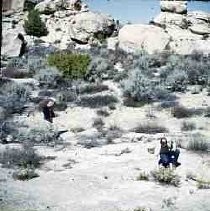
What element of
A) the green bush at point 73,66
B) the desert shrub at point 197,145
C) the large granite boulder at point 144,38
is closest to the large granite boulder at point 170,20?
the large granite boulder at point 144,38

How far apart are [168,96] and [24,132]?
28.5 feet

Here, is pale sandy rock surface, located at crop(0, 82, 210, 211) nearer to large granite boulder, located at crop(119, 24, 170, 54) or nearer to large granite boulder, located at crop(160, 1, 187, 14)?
large granite boulder, located at crop(119, 24, 170, 54)

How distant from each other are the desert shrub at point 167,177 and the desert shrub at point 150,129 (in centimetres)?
541

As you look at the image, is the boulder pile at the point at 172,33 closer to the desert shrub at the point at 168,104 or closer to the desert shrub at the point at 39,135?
the desert shrub at the point at 168,104

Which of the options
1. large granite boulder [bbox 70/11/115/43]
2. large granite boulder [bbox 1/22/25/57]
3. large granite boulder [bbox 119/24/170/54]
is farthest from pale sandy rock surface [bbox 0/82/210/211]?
large granite boulder [bbox 70/11/115/43]

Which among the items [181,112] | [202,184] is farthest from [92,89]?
[202,184]

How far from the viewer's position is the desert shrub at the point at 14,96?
2247cm

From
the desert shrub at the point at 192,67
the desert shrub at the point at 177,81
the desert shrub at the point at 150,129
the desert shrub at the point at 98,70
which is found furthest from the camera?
the desert shrub at the point at 98,70

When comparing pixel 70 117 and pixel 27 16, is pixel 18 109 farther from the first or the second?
pixel 27 16

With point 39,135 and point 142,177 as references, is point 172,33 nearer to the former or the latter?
point 39,135

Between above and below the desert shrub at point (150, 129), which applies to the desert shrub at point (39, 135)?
below

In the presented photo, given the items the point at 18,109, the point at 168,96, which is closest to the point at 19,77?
the point at 18,109

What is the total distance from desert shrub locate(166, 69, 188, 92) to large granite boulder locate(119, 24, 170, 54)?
9.79 metres

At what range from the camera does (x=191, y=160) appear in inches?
602
